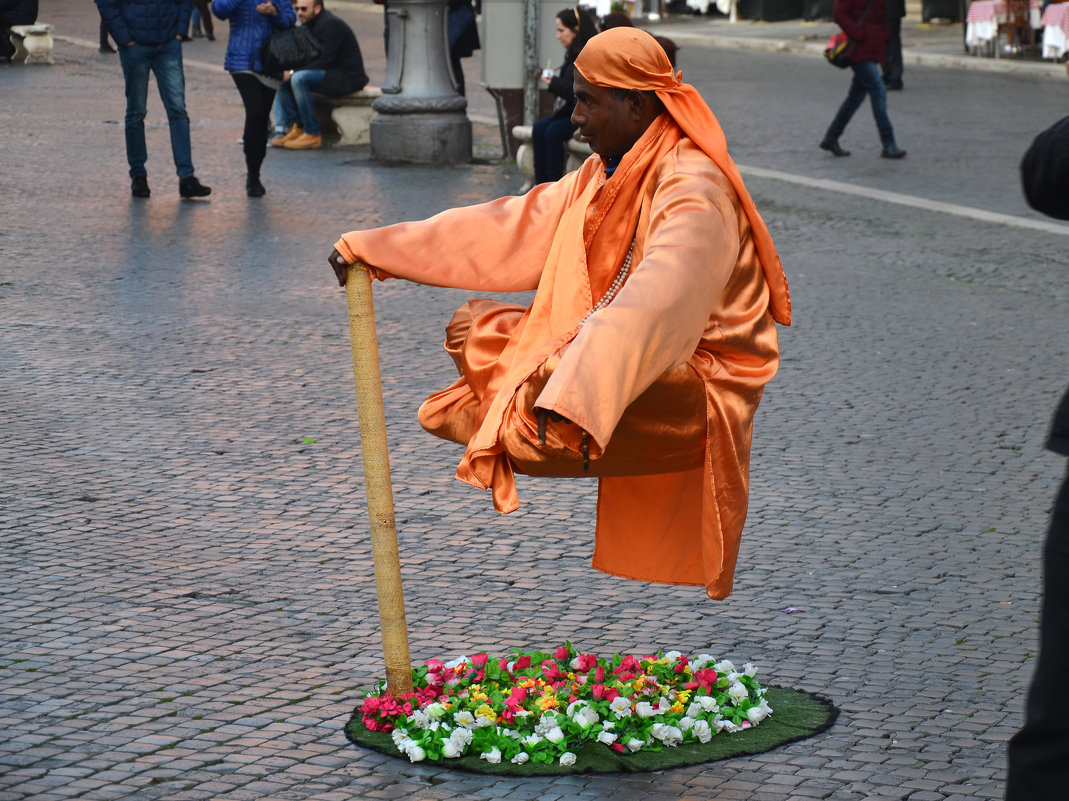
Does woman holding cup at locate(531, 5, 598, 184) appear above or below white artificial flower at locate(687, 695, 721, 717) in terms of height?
above

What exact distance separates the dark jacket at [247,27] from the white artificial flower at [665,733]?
29.3 feet

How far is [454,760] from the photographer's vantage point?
11.6 ft

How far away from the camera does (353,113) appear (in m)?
15.0

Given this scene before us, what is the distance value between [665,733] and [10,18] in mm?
19778

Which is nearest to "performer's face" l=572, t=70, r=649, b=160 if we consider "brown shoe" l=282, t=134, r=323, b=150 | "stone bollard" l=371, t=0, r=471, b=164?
"stone bollard" l=371, t=0, r=471, b=164

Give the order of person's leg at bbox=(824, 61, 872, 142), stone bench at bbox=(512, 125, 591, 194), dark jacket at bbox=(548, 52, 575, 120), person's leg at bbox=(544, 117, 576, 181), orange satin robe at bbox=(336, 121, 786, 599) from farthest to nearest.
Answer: person's leg at bbox=(824, 61, 872, 142) < stone bench at bbox=(512, 125, 591, 194) < person's leg at bbox=(544, 117, 576, 181) < dark jacket at bbox=(548, 52, 575, 120) < orange satin robe at bbox=(336, 121, 786, 599)

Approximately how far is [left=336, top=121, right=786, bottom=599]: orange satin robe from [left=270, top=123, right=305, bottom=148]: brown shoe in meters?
11.4

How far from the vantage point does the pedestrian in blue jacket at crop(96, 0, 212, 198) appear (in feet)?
35.4

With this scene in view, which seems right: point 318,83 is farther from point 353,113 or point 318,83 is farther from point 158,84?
point 158,84

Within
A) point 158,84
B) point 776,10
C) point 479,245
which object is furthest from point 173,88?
point 776,10

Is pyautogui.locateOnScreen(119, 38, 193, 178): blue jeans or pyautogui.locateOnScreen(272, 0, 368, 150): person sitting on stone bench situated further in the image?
pyautogui.locateOnScreen(272, 0, 368, 150): person sitting on stone bench

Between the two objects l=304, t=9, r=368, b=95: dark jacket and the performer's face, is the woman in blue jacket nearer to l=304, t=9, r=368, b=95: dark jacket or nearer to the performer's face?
l=304, t=9, r=368, b=95: dark jacket

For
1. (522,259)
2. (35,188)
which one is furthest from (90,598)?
(35,188)

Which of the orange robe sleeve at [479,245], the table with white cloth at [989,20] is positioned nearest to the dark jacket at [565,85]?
the orange robe sleeve at [479,245]
